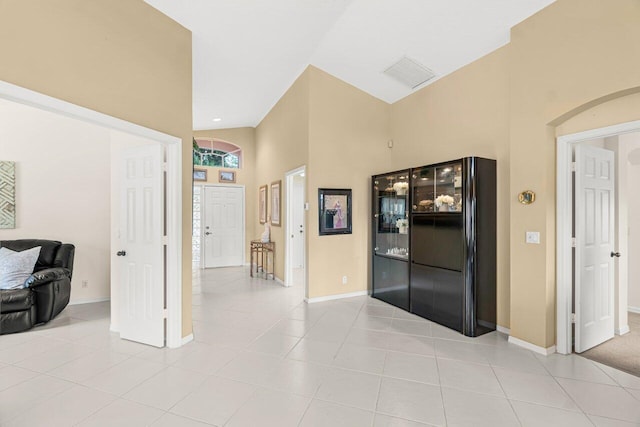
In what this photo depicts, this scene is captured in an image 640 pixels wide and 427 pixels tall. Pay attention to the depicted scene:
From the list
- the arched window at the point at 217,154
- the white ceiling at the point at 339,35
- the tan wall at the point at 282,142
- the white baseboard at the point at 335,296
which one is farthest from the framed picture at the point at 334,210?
the arched window at the point at 217,154

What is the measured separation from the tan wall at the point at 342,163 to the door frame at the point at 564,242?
2.59 metres

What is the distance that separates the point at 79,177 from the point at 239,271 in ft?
11.7

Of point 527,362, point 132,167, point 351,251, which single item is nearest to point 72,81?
point 132,167

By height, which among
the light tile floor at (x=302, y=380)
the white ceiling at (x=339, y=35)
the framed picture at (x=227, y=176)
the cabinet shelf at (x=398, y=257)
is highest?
the white ceiling at (x=339, y=35)

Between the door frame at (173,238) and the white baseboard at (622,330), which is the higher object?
the door frame at (173,238)

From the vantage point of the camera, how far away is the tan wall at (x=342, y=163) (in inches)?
180

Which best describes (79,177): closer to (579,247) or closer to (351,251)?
(351,251)

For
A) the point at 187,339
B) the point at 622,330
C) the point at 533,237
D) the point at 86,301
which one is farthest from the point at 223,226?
the point at 622,330

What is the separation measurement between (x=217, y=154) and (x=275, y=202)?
257cm

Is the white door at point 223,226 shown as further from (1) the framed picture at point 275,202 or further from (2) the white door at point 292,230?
(1) the framed picture at point 275,202

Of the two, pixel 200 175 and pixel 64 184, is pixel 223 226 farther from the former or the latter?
pixel 64 184

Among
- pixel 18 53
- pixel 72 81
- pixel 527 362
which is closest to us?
pixel 18 53

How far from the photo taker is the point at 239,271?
6.95 meters

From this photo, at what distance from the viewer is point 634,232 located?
4000 mm
